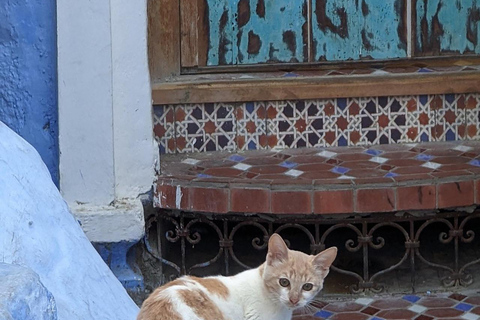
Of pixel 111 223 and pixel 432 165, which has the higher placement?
pixel 432 165

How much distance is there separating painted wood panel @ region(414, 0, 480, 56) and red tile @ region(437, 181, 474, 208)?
3.26 ft

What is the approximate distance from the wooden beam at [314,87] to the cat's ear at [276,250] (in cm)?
144

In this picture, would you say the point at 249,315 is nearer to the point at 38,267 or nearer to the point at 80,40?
the point at 38,267

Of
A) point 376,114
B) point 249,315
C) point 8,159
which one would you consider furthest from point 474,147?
point 8,159

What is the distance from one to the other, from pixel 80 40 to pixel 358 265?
67.2 inches

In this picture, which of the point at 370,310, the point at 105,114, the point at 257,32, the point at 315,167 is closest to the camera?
the point at 370,310

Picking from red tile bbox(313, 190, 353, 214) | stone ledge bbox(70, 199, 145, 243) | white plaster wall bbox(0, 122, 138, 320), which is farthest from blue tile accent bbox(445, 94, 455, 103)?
white plaster wall bbox(0, 122, 138, 320)

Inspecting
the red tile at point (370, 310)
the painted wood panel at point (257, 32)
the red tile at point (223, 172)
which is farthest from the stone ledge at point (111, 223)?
the red tile at point (370, 310)

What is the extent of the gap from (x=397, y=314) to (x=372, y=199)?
1.73ft

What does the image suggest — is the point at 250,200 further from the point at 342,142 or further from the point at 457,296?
the point at 457,296

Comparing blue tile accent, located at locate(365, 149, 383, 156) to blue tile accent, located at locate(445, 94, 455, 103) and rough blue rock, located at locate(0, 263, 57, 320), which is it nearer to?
blue tile accent, located at locate(445, 94, 455, 103)

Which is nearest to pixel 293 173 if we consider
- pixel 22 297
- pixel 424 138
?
pixel 424 138

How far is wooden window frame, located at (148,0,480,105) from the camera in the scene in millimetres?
5500

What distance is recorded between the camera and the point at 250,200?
5.04 m
